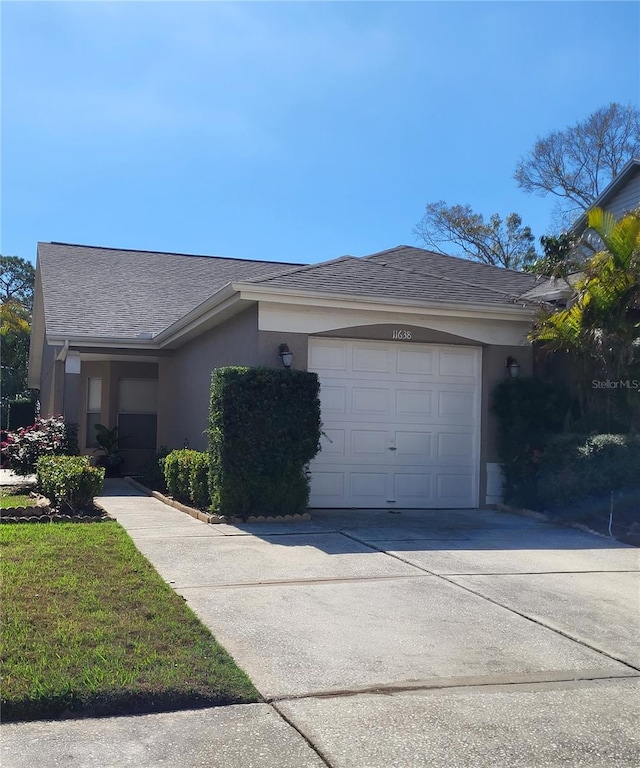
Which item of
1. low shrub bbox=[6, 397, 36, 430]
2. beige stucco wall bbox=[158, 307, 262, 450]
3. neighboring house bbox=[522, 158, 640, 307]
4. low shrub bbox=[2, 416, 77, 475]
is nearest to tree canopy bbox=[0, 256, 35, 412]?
low shrub bbox=[6, 397, 36, 430]

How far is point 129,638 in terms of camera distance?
5082mm

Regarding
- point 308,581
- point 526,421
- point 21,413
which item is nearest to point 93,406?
point 526,421

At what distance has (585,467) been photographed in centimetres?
1016

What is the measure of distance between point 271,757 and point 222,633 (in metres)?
1.78

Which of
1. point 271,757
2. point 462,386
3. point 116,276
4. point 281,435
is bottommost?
point 271,757

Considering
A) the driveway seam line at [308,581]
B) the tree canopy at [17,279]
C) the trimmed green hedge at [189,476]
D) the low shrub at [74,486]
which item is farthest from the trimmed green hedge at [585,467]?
the tree canopy at [17,279]

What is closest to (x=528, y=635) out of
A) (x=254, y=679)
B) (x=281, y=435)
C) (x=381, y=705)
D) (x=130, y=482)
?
(x=381, y=705)

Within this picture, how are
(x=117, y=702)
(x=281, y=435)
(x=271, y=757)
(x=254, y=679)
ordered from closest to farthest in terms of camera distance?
1. (x=271, y=757)
2. (x=117, y=702)
3. (x=254, y=679)
4. (x=281, y=435)

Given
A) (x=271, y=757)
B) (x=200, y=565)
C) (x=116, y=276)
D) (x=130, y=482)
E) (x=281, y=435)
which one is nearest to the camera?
(x=271, y=757)

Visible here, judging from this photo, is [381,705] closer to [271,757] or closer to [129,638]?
[271,757]

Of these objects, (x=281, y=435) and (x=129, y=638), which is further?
(x=281, y=435)

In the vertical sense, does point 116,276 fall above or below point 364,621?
above

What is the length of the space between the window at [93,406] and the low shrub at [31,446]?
4.62m

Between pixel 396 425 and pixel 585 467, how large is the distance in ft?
9.32
